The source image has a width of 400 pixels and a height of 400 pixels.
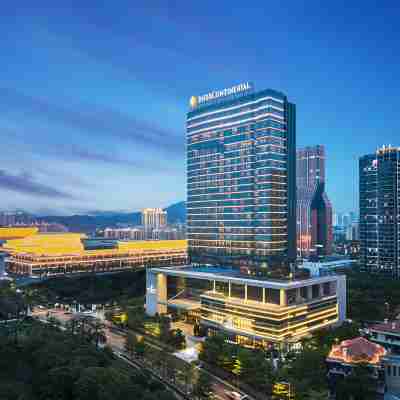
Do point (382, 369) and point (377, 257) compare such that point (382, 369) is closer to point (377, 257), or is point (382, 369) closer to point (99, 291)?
point (99, 291)

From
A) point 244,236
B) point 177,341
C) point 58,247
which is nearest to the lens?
point 177,341

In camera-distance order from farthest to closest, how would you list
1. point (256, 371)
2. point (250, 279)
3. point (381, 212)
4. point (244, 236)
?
point (381, 212) → point (244, 236) → point (250, 279) → point (256, 371)

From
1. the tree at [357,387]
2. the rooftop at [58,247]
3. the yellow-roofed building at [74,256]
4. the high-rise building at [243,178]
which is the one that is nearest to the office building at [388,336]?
the tree at [357,387]

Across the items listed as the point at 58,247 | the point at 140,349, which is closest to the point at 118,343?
the point at 140,349

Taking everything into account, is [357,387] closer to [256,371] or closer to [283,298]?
[256,371]

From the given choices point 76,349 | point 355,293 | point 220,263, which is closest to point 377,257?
point 355,293
